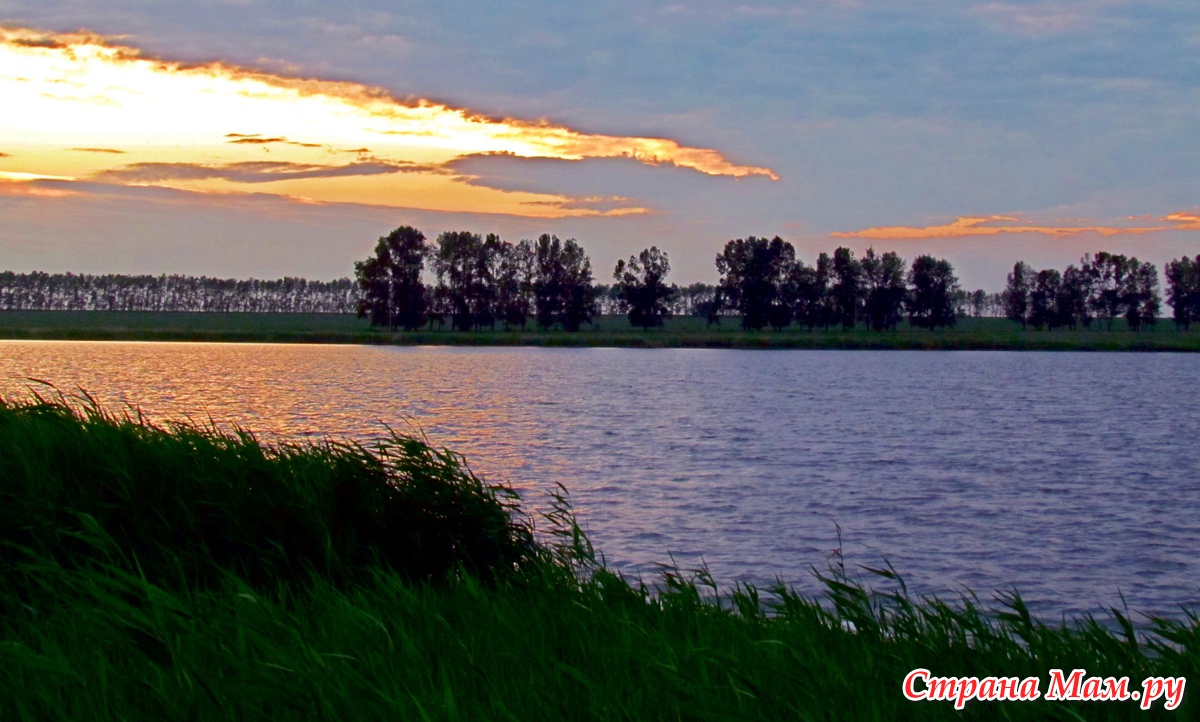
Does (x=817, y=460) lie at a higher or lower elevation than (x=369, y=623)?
lower

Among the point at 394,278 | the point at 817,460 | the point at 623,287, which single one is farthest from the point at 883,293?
the point at 817,460

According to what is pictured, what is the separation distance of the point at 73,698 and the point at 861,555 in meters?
14.6

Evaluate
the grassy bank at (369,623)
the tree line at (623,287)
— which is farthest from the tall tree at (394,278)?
the grassy bank at (369,623)

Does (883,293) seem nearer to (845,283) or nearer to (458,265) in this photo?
(845,283)

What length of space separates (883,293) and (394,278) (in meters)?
94.6

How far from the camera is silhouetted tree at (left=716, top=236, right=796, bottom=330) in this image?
179 meters

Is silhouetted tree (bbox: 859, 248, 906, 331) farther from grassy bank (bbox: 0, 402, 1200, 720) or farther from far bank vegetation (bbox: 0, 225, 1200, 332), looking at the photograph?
grassy bank (bbox: 0, 402, 1200, 720)

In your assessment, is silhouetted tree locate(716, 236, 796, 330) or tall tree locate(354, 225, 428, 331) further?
silhouetted tree locate(716, 236, 796, 330)

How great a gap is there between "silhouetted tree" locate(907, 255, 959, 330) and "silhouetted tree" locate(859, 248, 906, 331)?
7.81 feet

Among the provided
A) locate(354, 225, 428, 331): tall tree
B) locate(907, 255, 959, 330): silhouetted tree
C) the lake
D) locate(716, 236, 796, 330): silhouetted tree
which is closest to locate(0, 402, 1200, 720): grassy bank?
the lake

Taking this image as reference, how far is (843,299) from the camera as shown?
190750 mm

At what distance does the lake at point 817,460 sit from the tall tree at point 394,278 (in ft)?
264

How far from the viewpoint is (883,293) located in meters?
192

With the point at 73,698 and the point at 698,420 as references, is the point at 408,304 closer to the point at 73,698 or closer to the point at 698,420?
the point at 698,420
